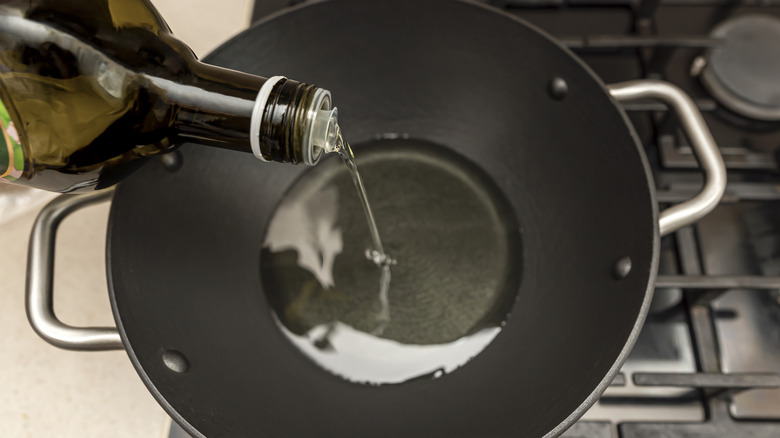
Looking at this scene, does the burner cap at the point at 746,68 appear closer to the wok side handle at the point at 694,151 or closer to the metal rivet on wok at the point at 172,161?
the wok side handle at the point at 694,151

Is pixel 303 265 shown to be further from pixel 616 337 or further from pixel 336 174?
pixel 616 337

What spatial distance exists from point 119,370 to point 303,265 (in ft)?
0.70

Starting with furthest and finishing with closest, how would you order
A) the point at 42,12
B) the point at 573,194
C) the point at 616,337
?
1. the point at 573,194
2. the point at 616,337
3. the point at 42,12

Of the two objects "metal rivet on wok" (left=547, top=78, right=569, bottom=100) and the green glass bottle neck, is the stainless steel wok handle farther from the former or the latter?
"metal rivet on wok" (left=547, top=78, right=569, bottom=100)

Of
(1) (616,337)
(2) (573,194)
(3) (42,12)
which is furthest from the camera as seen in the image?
(2) (573,194)

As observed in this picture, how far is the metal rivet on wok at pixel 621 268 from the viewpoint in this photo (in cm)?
52

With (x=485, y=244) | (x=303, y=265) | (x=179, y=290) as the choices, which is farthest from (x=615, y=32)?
(x=179, y=290)

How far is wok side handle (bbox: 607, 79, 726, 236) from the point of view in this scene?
479 mm

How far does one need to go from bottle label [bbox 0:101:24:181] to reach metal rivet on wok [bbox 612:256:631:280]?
1.64 feet

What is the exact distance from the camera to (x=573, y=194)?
23.6 inches

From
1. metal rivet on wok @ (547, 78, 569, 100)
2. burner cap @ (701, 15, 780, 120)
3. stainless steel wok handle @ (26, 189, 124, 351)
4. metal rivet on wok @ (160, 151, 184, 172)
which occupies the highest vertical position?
burner cap @ (701, 15, 780, 120)

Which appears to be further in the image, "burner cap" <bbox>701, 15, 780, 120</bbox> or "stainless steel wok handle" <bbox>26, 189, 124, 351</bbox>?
"burner cap" <bbox>701, 15, 780, 120</bbox>

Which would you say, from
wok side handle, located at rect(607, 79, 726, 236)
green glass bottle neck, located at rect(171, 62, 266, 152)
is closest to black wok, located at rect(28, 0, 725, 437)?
wok side handle, located at rect(607, 79, 726, 236)

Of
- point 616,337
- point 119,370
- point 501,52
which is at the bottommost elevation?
point 119,370
